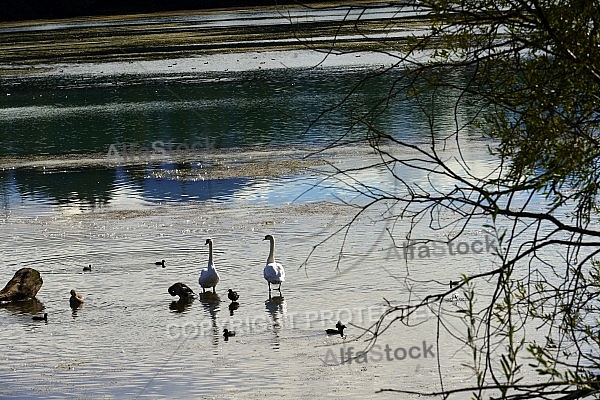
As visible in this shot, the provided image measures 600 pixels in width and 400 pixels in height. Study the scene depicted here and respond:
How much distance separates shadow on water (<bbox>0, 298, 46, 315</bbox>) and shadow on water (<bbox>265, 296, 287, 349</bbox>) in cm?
234

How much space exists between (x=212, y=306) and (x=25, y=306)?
6.40ft

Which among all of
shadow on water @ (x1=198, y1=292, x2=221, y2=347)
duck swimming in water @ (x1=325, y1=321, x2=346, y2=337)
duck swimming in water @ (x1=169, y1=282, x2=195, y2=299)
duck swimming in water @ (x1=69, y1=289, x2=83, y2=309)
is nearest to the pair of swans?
shadow on water @ (x1=198, y1=292, x2=221, y2=347)

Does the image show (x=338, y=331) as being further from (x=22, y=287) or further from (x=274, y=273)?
(x=22, y=287)

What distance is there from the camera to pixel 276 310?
10867 millimetres

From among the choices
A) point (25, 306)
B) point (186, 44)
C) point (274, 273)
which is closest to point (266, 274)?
point (274, 273)

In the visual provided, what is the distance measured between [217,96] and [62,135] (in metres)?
5.22

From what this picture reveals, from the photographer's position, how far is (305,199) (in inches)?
618

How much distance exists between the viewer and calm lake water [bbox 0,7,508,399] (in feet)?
30.3

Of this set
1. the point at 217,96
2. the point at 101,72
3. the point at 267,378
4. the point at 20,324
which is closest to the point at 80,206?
the point at 20,324

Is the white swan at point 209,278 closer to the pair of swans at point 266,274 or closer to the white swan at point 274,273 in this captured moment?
the pair of swans at point 266,274

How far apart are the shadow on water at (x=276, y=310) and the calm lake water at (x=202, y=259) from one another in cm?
3

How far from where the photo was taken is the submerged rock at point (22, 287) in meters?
11.7

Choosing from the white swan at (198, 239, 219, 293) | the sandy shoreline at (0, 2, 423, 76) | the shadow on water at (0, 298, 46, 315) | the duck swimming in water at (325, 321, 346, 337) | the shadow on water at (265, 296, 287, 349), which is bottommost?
the duck swimming in water at (325, 321, 346, 337)

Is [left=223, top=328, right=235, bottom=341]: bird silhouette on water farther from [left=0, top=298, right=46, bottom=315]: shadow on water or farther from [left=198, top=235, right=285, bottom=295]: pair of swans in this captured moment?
[left=0, top=298, right=46, bottom=315]: shadow on water
